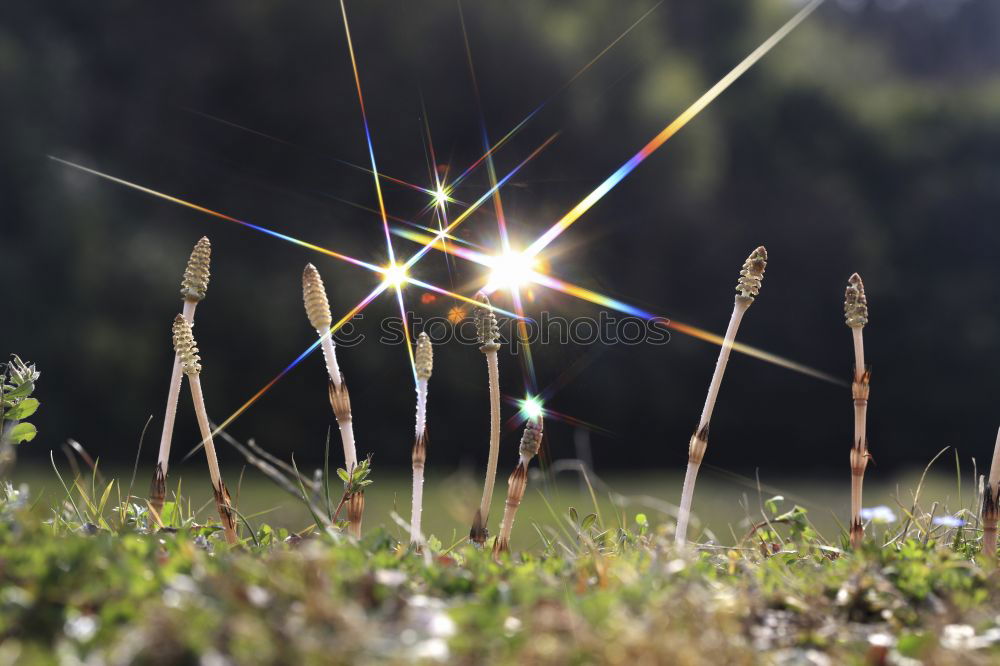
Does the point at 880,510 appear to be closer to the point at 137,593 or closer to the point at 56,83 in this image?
the point at 137,593

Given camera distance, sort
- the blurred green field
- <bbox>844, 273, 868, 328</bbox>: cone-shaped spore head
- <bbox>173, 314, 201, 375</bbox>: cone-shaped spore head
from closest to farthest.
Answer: <bbox>173, 314, 201, 375</bbox>: cone-shaped spore head, <bbox>844, 273, 868, 328</bbox>: cone-shaped spore head, the blurred green field

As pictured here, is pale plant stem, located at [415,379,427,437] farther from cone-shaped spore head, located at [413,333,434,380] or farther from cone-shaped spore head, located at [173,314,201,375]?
cone-shaped spore head, located at [173,314,201,375]

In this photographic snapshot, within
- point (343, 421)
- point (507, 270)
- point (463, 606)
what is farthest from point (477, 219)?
point (463, 606)

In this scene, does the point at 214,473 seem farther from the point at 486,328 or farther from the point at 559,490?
the point at 559,490

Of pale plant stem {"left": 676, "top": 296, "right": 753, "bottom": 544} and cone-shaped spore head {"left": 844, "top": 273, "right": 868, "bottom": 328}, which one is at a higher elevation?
cone-shaped spore head {"left": 844, "top": 273, "right": 868, "bottom": 328}

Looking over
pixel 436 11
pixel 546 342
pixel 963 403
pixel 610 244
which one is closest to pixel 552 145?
pixel 610 244

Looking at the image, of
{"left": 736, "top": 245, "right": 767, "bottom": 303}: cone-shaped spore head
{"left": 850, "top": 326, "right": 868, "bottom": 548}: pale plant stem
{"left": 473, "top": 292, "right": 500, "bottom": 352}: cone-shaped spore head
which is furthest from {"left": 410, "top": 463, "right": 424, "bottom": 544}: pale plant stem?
{"left": 850, "top": 326, "right": 868, "bottom": 548}: pale plant stem

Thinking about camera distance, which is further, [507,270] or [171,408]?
[507,270]
